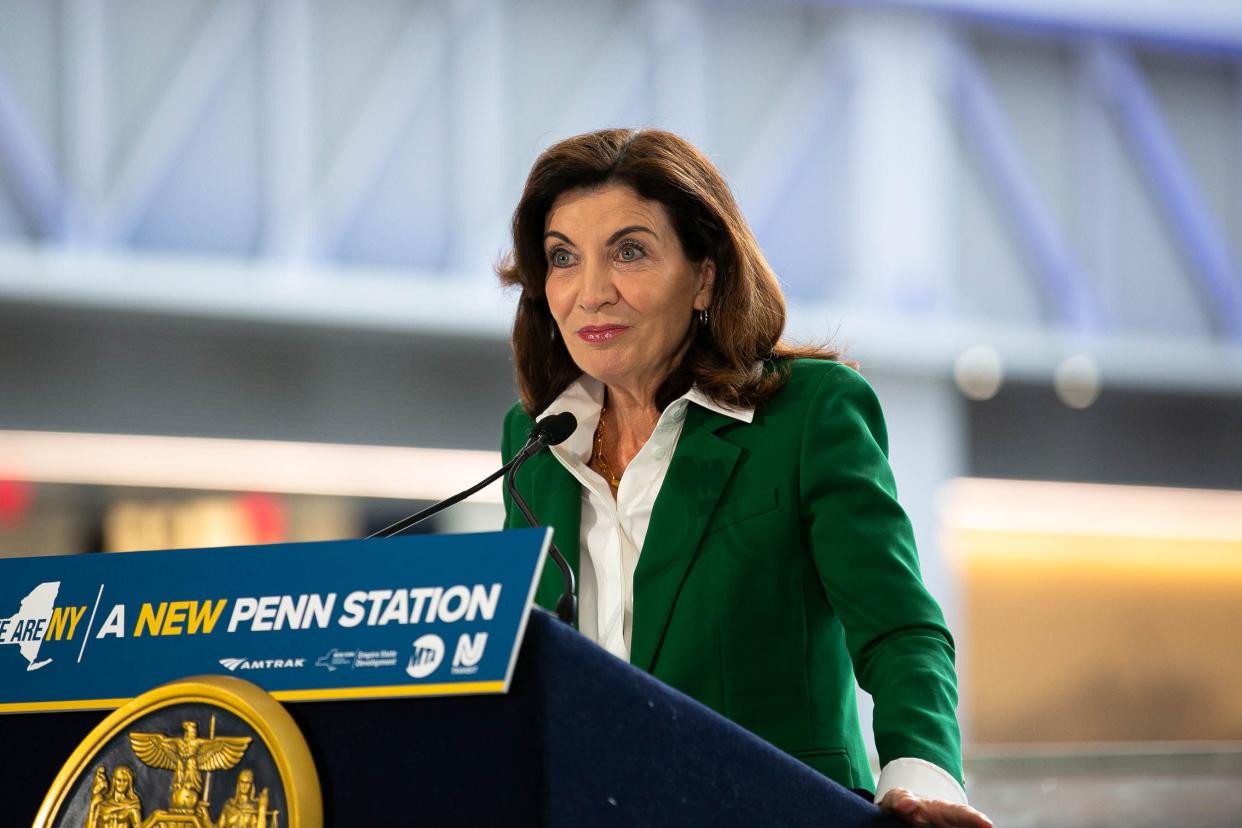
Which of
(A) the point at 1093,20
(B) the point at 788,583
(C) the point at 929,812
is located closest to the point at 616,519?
(B) the point at 788,583

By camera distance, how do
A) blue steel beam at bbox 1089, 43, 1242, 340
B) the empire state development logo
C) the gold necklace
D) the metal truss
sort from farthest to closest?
blue steel beam at bbox 1089, 43, 1242, 340 → the metal truss → the gold necklace → the empire state development logo

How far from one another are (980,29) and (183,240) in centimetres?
452

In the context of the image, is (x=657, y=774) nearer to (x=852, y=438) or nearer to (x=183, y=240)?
(x=852, y=438)

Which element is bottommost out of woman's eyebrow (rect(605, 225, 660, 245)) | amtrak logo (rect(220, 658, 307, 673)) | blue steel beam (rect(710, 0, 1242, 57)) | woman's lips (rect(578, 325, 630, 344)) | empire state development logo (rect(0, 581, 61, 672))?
amtrak logo (rect(220, 658, 307, 673))

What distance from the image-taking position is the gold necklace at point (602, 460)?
72.7 inches

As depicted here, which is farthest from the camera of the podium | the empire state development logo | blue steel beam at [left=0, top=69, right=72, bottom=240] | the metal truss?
the metal truss

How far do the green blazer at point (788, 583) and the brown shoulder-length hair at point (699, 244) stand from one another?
0.37 feet

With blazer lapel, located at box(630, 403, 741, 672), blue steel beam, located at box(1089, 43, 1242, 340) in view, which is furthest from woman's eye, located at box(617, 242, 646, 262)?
blue steel beam, located at box(1089, 43, 1242, 340)

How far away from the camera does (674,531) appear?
5.33ft

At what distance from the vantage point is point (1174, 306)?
920 centimetres

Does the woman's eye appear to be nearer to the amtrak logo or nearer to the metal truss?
the amtrak logo

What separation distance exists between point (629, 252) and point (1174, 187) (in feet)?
26.8

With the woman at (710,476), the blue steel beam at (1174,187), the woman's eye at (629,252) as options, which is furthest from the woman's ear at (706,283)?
the blue steel beam at (1174,187)

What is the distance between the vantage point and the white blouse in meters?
1.69
